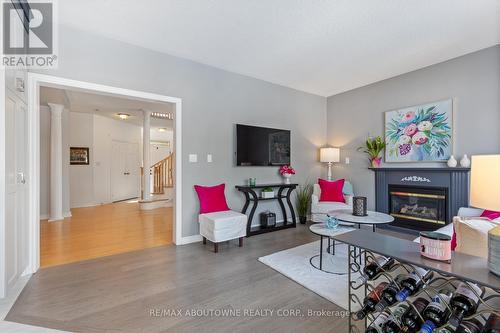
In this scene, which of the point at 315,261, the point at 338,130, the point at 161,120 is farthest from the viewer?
the point at 161,120

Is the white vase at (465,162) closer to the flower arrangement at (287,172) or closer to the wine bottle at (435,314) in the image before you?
the flower arrangement at (287,172)

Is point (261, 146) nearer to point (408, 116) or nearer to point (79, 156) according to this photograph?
point (408, 116)

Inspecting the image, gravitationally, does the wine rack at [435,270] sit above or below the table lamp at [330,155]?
below

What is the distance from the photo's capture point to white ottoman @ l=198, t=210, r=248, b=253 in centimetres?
311

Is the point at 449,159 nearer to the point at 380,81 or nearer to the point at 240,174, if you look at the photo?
the point at 380,81

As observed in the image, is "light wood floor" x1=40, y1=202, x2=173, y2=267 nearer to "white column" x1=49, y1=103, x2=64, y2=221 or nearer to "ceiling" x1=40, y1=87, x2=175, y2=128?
"white column" x1=49, y1=103, x2=64, y2=221

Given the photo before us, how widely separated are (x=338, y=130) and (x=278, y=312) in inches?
168

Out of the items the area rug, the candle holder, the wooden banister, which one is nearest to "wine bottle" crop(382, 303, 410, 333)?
the area rug

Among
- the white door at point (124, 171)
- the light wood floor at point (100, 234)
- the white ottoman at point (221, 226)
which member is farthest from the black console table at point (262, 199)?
the white door at point (124, 171)

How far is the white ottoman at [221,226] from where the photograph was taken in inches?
123

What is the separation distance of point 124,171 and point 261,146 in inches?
228

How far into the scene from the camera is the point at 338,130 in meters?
5.22

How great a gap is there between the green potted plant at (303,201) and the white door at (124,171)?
19.5 feet

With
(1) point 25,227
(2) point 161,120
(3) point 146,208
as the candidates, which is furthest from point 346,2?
(2) point 161,120
